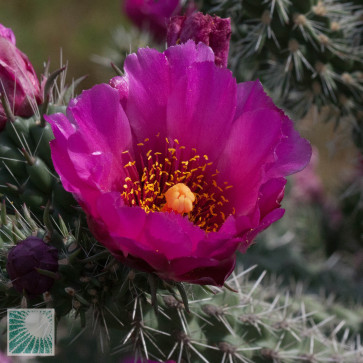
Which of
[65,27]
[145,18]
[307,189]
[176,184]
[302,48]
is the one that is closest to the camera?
[176,184]

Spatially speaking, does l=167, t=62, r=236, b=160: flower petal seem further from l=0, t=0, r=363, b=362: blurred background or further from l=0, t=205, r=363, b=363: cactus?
l=0, t=0, r=363, b=362: blurred background

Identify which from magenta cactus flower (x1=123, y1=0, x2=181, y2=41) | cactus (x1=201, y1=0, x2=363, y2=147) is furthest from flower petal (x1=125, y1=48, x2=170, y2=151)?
magenta cactus flower (x1=123, y1=0, x2=181, y2=41)

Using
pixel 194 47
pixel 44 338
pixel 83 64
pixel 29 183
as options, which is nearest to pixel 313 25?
pixel 194 47

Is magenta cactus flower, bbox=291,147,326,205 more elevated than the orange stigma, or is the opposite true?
the orange stigma

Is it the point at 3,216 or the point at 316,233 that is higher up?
the point at 3,216

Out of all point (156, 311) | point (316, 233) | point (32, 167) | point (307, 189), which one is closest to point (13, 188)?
point (32, 167)

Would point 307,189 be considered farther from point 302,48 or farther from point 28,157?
point 28,157
